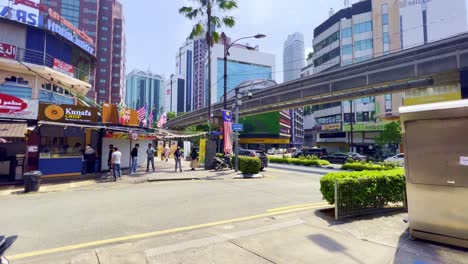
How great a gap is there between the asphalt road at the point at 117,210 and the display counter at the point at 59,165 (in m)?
4.73

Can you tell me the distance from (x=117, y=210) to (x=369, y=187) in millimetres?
7083

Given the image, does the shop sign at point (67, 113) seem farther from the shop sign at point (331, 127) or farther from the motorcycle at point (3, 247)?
the shop sign at point (331, 127)

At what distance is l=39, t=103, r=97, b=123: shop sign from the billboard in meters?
58.7

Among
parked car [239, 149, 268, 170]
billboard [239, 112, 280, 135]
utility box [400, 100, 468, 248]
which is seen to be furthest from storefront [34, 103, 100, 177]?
billboard [239, 112, 280, 135]

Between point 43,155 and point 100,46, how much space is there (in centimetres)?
8431

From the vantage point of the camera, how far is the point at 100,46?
8669cm

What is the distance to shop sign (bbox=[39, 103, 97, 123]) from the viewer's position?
14781 mm

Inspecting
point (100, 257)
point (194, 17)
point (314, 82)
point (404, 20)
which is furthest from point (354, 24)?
point (100, 257)

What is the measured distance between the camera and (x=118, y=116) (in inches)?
739

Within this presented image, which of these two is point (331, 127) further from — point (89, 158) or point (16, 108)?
point (16, 108)

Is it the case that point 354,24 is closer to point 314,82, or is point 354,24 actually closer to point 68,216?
point 314,82

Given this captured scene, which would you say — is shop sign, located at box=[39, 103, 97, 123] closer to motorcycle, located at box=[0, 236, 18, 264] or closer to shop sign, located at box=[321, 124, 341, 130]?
motorcycle, located at box=[0, 236, 18, 264]

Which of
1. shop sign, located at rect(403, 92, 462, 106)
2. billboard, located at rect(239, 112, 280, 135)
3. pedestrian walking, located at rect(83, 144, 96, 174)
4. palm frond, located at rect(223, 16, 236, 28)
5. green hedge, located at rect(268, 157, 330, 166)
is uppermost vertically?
palm frond, located at rect(223, 16, 236, 28)

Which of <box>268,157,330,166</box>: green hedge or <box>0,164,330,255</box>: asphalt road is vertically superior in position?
<box>268,157,330,166</box>: green hedge
